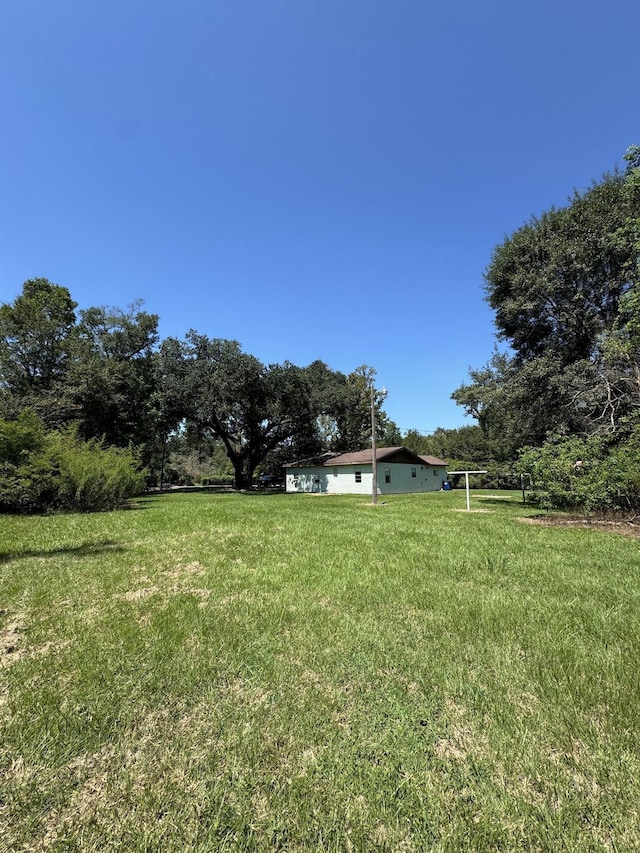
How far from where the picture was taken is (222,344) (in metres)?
27.7

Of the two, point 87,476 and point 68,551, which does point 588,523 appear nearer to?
point 68,551

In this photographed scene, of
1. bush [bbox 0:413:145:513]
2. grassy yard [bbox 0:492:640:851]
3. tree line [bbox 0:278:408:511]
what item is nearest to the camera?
grassy yard [bbox 0:492:640:851]

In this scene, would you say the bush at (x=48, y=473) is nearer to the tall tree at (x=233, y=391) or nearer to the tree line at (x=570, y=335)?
the tall tree at (x=233, y=391)

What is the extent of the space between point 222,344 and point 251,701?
27438mm

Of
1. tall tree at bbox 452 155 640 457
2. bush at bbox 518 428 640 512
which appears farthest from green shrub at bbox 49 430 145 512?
tall tree at bbox 452 155 640 457

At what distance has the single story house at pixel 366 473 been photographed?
88.0 ft

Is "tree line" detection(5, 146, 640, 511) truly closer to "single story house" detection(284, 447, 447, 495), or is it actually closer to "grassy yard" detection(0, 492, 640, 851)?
"single story house" detection(284, 447, 447, 495)

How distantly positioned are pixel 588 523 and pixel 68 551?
1212 cm

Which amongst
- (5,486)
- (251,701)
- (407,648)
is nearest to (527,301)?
(407,648)

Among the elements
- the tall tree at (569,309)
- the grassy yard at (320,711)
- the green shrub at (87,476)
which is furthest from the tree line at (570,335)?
the green shrub at (87,476)

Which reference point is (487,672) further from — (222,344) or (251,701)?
(222,344)

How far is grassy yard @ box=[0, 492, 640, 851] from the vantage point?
162 centimetres

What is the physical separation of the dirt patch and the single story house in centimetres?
Answer: 1521

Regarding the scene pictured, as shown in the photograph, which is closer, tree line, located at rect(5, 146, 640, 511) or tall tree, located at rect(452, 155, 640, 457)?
tree line, located at rect(5, 146, 640, 511)
